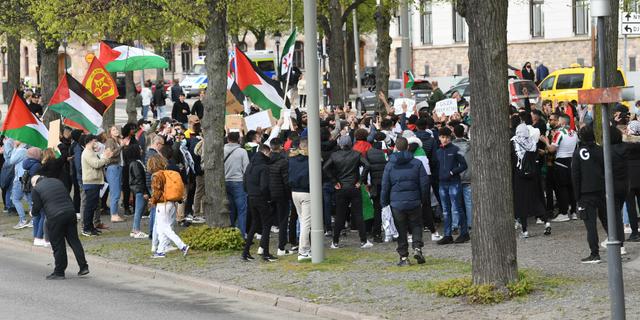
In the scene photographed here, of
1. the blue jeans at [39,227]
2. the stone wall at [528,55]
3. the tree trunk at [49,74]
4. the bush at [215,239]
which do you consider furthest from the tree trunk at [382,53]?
the stone wall at [528,55]

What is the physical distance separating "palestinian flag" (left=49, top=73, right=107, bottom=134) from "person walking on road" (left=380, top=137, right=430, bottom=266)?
7.05 m

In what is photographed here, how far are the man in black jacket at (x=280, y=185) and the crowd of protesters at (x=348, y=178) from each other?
0.05 feet

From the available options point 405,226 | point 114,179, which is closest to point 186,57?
point 114,179

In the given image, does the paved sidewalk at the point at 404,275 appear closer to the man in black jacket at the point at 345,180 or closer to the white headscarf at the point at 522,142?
the man in black jacket at the point at 345,180

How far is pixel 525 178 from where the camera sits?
19000 millimetres

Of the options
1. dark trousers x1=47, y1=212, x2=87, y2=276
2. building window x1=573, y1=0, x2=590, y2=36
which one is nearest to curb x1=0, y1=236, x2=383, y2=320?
dark trousers x1=47, y1=212, x2=87, y2=276

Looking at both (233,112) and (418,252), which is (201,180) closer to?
(233,112)

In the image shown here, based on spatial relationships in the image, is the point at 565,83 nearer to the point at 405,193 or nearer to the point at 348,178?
the point at 348,178

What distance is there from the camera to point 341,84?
33719 mm

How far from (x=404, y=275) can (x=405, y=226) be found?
2.98ft

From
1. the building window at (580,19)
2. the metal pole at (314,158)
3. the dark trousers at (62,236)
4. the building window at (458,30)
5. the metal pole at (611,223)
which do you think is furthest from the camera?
the building window at (458,30)

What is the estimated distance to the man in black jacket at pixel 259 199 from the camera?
17.7 m

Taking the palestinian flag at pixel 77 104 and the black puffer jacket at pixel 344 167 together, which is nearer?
the black puffer jacket at pixel 344 167

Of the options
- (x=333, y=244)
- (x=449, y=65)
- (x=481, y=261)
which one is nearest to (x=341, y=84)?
(x=333, y=244)
